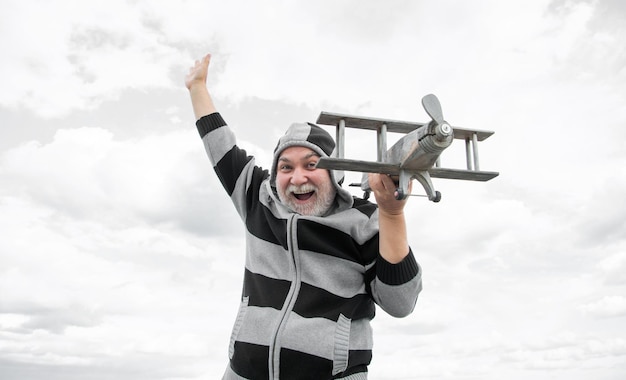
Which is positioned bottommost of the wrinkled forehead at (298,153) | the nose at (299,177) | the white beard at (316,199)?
the white beard at (316,199)

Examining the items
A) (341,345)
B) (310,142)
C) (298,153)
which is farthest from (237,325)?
(310,142)

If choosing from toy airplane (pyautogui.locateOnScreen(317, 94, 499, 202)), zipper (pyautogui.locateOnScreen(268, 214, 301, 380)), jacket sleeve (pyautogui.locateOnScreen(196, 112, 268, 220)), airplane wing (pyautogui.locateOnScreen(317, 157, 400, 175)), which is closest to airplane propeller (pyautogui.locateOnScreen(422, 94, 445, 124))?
toy airplane (pyautogui.locateOnScreen(317, 94, 499, 202))

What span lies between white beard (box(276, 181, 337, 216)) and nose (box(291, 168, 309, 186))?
0.12ft

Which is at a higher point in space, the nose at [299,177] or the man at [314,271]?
the nose at [299,177]

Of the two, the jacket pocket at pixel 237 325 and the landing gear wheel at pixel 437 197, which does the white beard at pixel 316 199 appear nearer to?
the jacket pocket at pixel 237 325

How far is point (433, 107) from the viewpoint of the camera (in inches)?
95.8

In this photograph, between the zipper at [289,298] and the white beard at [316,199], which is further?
the white beard at [316,199]

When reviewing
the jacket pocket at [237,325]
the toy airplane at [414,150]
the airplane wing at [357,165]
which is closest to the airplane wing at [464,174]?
the toy airplane at [414,150]

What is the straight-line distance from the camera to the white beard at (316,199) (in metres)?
3.36

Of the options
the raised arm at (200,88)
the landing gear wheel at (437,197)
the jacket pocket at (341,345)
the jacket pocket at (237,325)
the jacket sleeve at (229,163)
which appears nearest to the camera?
the landing gear wheel at (437,197)

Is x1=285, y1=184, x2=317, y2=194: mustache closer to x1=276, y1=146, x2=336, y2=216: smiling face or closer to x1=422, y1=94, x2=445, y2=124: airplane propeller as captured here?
x1=276, y1=146, x2=336, y2=216: smiling face

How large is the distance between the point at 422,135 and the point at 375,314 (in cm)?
146

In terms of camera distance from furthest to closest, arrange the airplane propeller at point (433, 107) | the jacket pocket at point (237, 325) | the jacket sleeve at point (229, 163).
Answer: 1. the jacket sleeve at point (229, 163)
2. the jacket pocket at point (237, 325)
3. the airplane propeller at point (433, 107)

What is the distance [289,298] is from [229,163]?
1.23 meters
